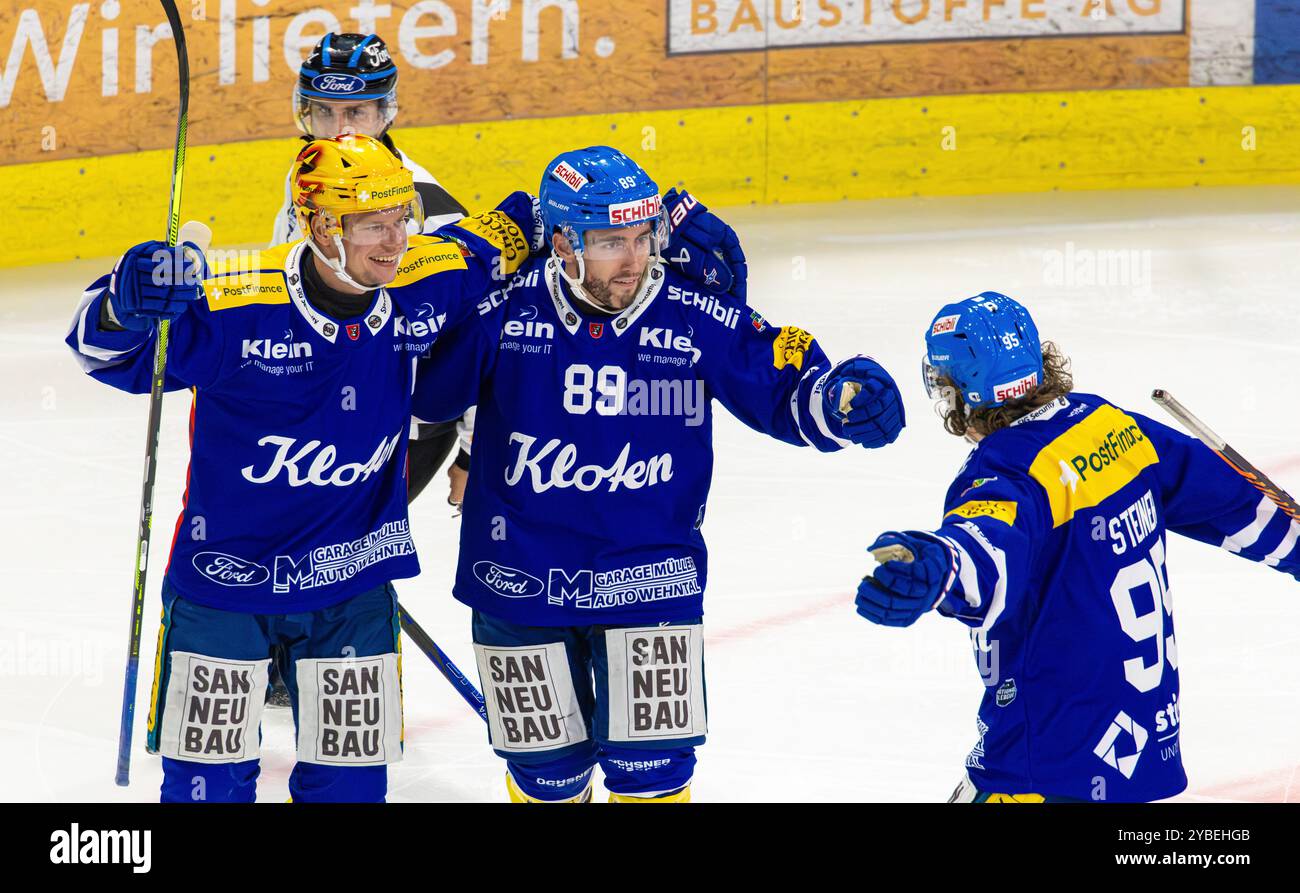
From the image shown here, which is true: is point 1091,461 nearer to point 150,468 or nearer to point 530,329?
point 530,329

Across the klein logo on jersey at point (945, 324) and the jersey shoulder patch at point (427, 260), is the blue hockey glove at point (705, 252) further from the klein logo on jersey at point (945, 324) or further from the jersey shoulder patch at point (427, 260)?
the klein logo on jersey at point (945, 324)

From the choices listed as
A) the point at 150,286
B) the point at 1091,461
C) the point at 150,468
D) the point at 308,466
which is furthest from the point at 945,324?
the point at 150,468

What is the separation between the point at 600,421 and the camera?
3.94 meters

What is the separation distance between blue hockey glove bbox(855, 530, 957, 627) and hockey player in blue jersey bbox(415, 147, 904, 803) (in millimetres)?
782

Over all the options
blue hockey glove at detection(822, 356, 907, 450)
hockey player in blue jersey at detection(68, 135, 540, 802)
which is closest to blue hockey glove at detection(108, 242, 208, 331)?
hockey player in blue jersey at detection(68, 135, 540, 802)

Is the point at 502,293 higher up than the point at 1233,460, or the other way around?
the point at 502,293

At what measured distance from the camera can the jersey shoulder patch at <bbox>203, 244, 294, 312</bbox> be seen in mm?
3771

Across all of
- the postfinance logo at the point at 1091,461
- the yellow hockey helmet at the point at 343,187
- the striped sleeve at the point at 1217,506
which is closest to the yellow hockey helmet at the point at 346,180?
the yellow hockey helmet at the point at 343,187

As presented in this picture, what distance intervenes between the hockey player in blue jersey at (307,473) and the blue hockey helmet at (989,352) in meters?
1.01

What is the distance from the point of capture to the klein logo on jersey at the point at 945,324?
355cm

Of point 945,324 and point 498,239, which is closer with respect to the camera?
point 945,324

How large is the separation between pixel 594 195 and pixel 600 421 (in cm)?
45
